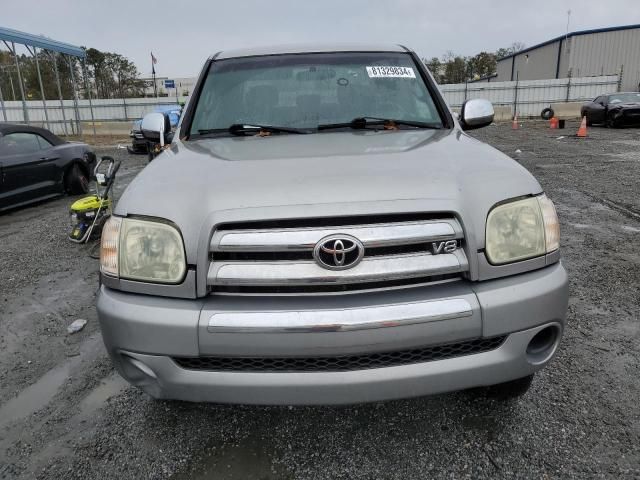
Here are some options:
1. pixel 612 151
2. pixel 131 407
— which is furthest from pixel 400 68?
pixel 612 151

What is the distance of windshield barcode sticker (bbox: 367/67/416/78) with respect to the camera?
123 inches

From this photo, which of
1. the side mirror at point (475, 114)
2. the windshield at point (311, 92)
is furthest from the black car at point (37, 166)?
the side mirror at point (475, 114)

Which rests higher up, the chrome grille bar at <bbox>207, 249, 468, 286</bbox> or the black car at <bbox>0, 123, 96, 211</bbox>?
the chrome grille bar at <bbox>207, 249, 468, 286</bbox>

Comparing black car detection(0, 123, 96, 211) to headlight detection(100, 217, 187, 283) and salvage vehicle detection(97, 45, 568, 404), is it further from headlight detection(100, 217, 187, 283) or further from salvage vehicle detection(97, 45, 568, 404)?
salvage vehicle detection(97, 45, 568, 404)

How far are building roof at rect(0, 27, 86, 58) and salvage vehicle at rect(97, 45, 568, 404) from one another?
57.7 feet

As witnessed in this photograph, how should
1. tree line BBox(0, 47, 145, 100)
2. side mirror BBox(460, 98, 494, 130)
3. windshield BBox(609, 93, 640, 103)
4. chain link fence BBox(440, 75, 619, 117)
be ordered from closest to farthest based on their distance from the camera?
1. side mirror BBox(460, 98, 494, 130)
2. windshield BBox(609, 93, 640, 103)
3. chain link fence BBox(440, 75, 619, 117)
4. tree line BBox(0, 47, 145, 100)

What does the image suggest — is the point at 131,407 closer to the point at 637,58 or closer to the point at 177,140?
the point at 177,140

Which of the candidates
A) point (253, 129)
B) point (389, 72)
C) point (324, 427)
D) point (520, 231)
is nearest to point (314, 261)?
point (520, 231)

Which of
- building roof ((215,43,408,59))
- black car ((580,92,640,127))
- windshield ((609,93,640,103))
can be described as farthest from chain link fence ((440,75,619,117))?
building roof ((215,43,408,59))

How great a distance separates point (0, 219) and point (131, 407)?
20.2ft

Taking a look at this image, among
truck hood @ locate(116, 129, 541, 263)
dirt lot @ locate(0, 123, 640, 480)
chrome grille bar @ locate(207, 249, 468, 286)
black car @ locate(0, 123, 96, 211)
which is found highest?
truck hood @ locate(116, 129, 541, 263)

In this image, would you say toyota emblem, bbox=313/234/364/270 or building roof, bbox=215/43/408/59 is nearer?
toyota emblem, bbox=313/234/364/270

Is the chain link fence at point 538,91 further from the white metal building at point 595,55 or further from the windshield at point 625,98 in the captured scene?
the windshield at point 625,98

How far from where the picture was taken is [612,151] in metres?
12.4
